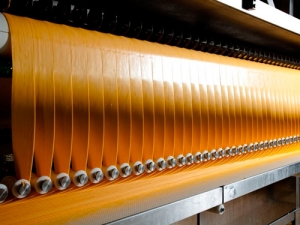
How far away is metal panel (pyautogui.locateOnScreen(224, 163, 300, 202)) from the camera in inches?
64.4

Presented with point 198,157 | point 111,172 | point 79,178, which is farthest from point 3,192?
point 198,157

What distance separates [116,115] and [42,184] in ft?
1.08

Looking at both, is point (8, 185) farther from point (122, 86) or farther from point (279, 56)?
point (279, 56)

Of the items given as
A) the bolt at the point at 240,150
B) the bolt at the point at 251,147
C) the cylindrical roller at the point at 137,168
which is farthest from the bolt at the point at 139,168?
the bolt at the point at 251,147

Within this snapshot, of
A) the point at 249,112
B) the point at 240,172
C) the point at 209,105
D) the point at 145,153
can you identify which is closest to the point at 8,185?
the point at 145,153

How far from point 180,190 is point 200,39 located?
0.80 metres

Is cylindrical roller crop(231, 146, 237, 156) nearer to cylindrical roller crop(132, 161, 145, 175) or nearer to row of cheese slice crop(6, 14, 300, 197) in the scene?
row of cheese slice crop(6, 14, 300, 197)

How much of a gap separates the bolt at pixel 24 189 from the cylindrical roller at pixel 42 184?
34mm

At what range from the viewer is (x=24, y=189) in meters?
→ 0.92

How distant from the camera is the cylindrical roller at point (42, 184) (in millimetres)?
958

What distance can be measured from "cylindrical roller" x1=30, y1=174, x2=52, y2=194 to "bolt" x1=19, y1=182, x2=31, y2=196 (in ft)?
0.11

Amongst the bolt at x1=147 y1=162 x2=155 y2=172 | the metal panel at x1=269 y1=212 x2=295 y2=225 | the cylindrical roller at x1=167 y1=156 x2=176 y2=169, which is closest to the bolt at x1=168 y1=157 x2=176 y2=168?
the cylindrical roller at x1=167 y1=156 x2=176 y2=169

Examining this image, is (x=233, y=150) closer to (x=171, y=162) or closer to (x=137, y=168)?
(x=171, y=162)

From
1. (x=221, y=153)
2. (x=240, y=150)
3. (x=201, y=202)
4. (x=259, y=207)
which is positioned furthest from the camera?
(x=259, y=207)
